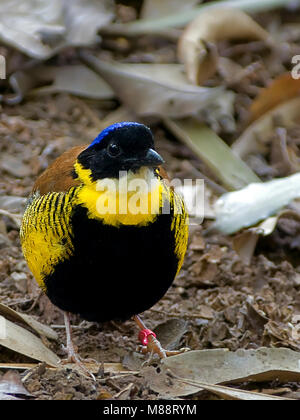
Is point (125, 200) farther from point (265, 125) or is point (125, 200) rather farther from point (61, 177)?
point (265, 125)

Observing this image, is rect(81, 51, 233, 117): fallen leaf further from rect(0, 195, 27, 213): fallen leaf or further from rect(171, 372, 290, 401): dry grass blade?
rect(171, 372, 290, 401): dry grass blade

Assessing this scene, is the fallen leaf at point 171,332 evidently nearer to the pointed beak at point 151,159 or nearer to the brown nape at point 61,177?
the brown nape at point 61,177

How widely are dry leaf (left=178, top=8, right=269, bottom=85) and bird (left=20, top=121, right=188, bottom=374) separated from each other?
9.38ft

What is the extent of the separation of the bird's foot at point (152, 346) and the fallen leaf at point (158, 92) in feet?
8.16

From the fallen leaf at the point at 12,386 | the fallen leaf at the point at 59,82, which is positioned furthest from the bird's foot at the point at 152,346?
the fallen leaf at the point at 59,82

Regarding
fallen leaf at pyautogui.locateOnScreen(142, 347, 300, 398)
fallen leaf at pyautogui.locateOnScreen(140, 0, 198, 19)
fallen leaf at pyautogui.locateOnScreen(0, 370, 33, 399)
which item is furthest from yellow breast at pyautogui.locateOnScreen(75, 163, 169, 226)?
fallen leaf at pyautogui.locateOnScreen(140, 0, 198, 19)

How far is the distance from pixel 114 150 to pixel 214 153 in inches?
105

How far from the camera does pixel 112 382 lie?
3.88m

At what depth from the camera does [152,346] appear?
4.36 metres

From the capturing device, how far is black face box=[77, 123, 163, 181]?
147 inches

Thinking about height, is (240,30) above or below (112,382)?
above
